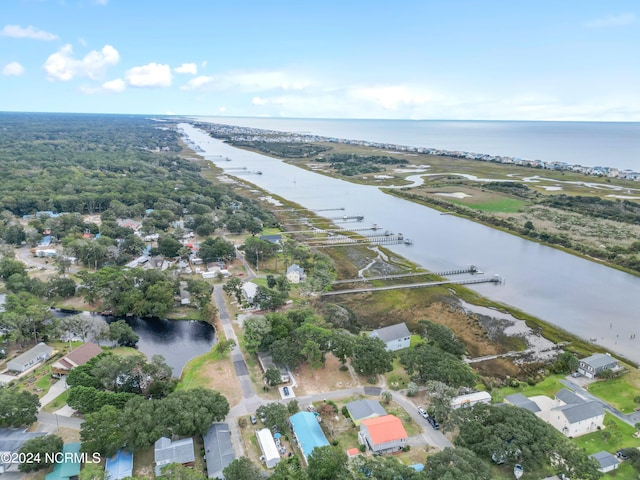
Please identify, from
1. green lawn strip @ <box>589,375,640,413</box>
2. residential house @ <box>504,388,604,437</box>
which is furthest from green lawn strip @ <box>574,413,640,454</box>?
green lawn strip @ <box>589,375,640,413</box>

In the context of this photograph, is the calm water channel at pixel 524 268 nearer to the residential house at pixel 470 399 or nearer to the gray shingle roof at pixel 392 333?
the gray shingle roof at pixel 392 333

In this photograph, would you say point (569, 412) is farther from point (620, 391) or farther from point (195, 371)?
point (195, 371)

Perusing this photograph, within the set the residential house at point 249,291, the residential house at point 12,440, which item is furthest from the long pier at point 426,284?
the residential house at point 12,440

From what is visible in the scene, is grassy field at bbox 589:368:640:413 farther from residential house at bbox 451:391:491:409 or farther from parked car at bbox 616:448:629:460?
residential house at bbox 451:391:491:409

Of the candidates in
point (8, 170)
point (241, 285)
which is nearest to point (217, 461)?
point (241, 285)

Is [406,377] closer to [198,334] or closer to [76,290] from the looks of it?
[198,334]

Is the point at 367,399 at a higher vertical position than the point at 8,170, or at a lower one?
lower
